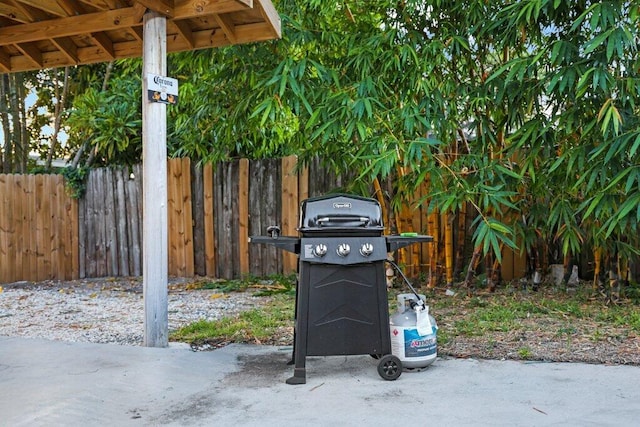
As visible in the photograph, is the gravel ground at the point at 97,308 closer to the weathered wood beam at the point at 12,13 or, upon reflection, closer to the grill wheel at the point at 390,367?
the grill wheel at the point at 390,367

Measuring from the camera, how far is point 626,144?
3744 mm

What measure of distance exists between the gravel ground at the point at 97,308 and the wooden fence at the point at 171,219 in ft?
1.15

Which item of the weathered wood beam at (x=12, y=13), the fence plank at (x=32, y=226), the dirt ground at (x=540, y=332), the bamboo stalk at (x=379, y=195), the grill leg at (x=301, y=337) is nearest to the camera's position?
the grill leg at (x=301, y=337)

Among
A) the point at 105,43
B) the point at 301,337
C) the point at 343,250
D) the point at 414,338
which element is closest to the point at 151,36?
the point at 105,43

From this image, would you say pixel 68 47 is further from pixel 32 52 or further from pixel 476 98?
pixel 476 98

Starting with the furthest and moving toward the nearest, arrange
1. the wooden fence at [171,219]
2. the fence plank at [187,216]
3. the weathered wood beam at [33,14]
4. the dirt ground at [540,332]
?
the fence plank at [187,216] → the wooden fence at [171,219] → the weathered wood beam at [33,14] → the dirt ground at [540,332]

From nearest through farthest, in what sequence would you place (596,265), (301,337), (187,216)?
(301,337) < (596,265) < (187,216)

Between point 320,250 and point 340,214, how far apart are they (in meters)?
0.24

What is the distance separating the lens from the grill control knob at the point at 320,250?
3.19 metres

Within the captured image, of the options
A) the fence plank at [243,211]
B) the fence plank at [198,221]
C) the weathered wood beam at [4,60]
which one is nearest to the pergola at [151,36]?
the weathered wood beam at [4,60]

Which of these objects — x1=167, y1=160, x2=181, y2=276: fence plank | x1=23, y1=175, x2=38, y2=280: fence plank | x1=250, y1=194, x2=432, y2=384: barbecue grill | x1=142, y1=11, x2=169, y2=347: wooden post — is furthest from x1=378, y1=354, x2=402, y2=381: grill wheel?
x1=23, y1=175, x2=38, y2=280: fence plank

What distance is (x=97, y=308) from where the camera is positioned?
18.7ft

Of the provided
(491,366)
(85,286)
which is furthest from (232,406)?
(85,286)

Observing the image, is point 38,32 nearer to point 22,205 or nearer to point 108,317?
point 108,317
